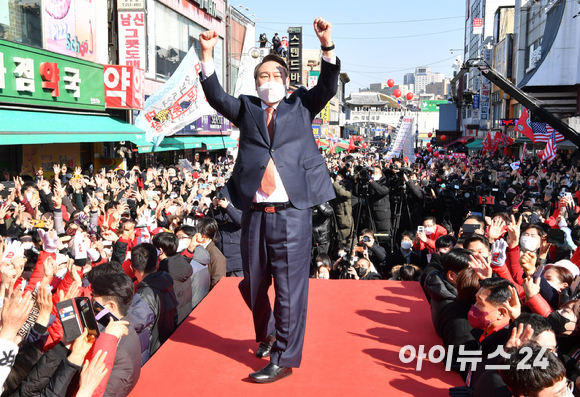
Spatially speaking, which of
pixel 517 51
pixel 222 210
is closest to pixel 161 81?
pixel 222 210

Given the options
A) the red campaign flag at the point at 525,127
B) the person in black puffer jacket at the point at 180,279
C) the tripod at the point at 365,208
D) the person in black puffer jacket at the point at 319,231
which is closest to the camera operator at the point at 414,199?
the tripod at the point at 365,208

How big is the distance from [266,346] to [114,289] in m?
0.91

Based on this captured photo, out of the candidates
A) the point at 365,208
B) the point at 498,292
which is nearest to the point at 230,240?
the point at 365,208

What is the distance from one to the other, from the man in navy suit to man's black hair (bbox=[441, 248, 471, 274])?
1256 millimetres

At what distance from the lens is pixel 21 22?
10.5m

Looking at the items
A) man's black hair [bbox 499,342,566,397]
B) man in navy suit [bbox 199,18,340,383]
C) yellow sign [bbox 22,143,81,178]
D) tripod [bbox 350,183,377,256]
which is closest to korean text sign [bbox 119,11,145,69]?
yellow sign [bbox 22,143,81,178]

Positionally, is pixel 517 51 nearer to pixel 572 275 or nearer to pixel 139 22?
pixel 139 22

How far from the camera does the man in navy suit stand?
2.72 metres

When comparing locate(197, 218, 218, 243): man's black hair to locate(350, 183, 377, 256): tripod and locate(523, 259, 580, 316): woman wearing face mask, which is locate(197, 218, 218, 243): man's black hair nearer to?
locate(523, 259, 580, 316): woman wearing face mask

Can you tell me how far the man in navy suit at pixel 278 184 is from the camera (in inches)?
107

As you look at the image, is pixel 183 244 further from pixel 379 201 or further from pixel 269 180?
pixel 379 201

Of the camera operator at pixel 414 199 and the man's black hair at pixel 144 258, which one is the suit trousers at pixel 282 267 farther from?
the camera operator at pixel 414 199

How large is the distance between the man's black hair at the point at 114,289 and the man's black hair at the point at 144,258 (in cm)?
110

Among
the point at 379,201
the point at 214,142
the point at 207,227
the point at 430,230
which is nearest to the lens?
the point at 207,227
